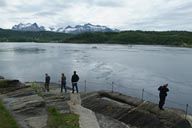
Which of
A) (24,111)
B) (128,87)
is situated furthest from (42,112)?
(128,87)

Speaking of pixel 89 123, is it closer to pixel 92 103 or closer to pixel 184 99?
pixel 92 103

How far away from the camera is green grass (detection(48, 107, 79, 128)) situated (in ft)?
53.5

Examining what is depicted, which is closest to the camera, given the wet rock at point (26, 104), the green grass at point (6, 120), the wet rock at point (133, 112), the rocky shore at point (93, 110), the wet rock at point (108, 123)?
the green grass at point (6, 120)

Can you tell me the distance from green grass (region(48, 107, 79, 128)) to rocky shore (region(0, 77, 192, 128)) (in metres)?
0.36

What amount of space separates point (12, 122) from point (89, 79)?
3968cm

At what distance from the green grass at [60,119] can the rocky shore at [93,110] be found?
359 mm

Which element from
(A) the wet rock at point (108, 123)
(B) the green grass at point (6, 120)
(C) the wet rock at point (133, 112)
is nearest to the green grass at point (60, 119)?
(B) the green grass at point (6, 120)

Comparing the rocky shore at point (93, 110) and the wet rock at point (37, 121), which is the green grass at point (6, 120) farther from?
the wet rock at point (37, 121)

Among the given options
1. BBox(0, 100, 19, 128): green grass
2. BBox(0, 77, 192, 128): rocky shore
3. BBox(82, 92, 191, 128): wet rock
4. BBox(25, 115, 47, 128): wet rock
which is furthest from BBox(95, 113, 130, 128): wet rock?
BBox(0, 100, 19, 128): green grass

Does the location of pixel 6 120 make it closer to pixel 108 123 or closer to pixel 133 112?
pixel 108 123

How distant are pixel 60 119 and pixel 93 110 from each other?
732 centimetres

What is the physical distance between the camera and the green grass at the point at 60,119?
16.3 metres

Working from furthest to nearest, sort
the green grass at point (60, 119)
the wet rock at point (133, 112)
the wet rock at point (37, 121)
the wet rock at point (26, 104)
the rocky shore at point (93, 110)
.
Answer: the wet rock at point (133, 112) < the wet rock at point (26, 104) < the rocky shore at point (93, 110) < the green grass at point (60, 119) < the wet rock at point (37, 121)

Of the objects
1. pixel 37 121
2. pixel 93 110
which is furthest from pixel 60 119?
pixel 93 110
